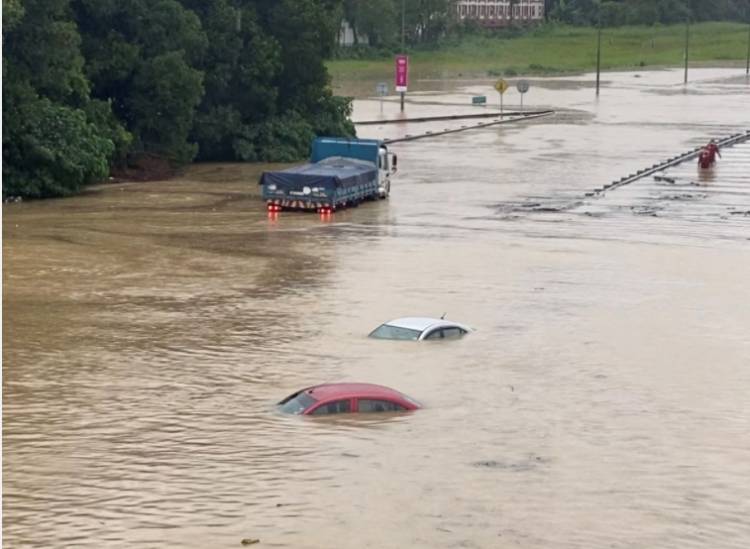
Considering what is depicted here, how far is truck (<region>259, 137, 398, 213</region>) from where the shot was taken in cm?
4778

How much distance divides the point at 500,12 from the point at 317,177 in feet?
448

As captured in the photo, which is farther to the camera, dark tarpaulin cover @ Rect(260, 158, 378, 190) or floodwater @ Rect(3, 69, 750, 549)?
dark tarpaulin cover @ Rect(260, 158, 378, 190)

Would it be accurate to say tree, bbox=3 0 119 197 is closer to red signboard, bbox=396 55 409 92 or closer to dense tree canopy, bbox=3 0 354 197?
Answer: dense tree canopy, bbox=3 0 354 197

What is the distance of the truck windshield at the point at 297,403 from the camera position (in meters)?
23.6

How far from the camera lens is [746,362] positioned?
2823 centimetres

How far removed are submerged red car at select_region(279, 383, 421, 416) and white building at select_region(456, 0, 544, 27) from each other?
151 m

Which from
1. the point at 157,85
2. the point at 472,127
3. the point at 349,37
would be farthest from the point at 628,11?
the point at 157,85

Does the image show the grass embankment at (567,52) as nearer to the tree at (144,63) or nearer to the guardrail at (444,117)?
the guardrail at (444,117)

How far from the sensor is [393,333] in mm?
29344

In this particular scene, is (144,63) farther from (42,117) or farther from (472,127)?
(472,127)

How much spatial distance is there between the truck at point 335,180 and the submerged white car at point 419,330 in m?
18.3

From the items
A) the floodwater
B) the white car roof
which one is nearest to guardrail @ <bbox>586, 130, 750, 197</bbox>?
the floodwater

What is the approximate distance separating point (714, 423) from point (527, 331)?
711cm

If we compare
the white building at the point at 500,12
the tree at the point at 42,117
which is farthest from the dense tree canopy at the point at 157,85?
the white building at the point at 500,12
